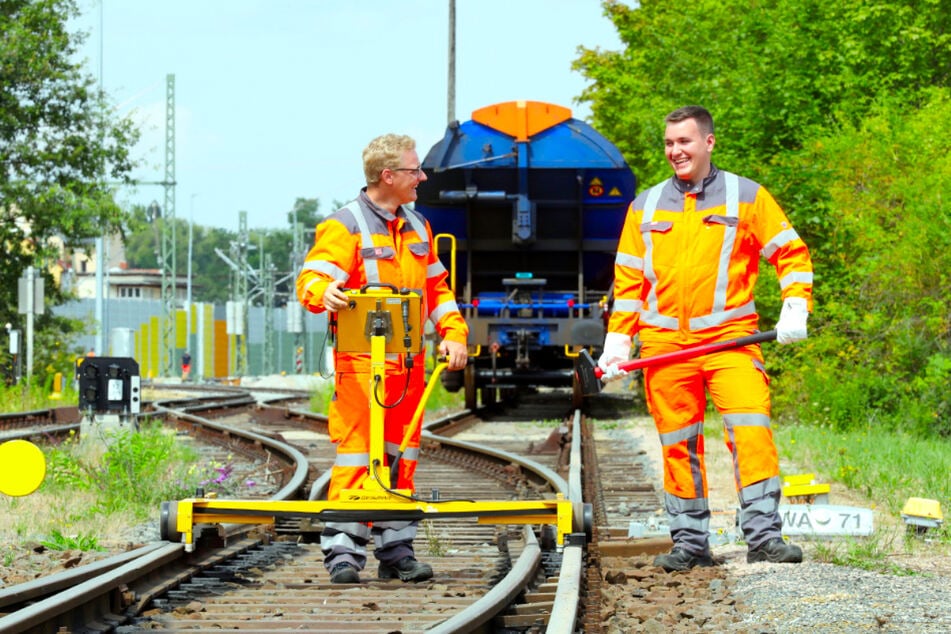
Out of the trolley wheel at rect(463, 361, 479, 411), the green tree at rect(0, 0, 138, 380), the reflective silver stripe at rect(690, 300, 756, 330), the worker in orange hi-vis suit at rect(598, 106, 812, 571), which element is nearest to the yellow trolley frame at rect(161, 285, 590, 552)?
the worker in orange hi-vis suit at rect(598, 106, 812, 571)

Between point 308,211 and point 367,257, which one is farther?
point 308,211

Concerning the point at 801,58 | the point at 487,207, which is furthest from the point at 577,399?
the point at 801,58

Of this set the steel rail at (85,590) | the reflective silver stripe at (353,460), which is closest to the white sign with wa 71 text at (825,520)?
the reflective silver stripe at (353,460)

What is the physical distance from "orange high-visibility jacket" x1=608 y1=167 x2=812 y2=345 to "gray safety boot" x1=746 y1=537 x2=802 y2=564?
915mm

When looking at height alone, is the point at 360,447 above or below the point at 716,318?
below

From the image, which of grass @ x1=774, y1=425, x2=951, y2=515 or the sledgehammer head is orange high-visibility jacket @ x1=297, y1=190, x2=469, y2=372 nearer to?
the sledgehammer head

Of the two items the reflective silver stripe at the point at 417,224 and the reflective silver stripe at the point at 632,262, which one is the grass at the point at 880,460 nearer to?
the reflective silver stripe at the point at 632,262

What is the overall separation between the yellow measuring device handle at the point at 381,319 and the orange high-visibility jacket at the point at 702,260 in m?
1.08

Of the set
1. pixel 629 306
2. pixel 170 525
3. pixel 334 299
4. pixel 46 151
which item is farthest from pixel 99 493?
pixel 46 151

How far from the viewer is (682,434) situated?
21.1 ft

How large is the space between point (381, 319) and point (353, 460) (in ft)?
2.33

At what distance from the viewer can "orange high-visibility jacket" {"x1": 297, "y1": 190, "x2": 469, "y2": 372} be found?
6.07m

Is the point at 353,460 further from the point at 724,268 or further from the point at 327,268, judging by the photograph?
the point at 724,268

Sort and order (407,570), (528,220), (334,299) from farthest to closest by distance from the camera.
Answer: (528,220)
(407,570)
(334,299)
